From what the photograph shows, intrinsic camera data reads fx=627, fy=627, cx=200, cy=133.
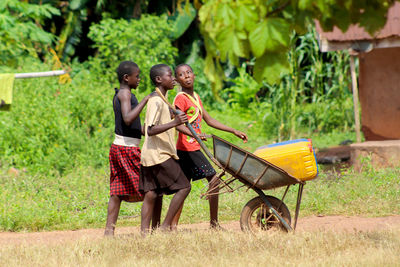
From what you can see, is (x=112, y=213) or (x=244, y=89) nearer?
(x=112, y=213)

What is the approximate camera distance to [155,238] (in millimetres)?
5250

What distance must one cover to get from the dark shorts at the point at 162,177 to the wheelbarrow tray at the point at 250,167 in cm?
41

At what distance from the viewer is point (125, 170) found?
18.2 feet

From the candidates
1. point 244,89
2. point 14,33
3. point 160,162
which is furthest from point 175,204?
point 244,89

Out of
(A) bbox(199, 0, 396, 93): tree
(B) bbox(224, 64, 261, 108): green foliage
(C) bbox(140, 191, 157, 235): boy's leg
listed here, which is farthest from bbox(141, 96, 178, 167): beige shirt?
(B) bbox(224, 64, 261, 108): green foliage

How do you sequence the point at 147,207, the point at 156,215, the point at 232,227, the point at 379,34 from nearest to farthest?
the point at 147,207 → the point at 156,215 → the point at 232,227 → the point at 379,34

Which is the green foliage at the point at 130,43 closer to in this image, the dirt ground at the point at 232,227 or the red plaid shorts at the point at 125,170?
the dirt ground at the point at 232,227

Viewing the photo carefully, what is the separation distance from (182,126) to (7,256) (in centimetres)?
181

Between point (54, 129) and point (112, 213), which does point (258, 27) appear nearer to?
point (112, 213)

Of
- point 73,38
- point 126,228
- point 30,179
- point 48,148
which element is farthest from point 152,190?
point 73,38

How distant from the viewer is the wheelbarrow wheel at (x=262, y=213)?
5.48 m

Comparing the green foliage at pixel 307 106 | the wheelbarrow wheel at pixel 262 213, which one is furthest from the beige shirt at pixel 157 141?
the green foliage at pixel 307 106

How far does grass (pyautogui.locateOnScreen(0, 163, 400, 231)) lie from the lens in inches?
268

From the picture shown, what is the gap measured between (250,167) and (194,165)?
65 cm
